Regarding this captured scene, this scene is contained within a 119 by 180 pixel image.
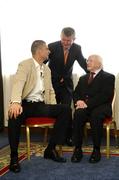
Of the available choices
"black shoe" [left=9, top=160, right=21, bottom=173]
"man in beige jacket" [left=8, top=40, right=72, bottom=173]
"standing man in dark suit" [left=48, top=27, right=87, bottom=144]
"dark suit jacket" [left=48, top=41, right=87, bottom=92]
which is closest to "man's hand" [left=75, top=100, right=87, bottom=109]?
"man in beige jacket" [left=8, top=40, right=72, bottom=173]

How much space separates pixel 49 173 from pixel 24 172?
9.1 inches

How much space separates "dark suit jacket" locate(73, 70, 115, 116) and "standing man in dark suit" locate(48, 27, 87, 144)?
0.44 metres

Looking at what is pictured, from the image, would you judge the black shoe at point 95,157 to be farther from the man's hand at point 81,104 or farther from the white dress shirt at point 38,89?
the white dress shirt at point 38,89

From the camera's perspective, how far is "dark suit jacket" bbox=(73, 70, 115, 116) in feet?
12.6

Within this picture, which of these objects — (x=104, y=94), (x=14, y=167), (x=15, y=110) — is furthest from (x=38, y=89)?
(x=14, y=167)

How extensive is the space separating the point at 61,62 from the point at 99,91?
2.32ft

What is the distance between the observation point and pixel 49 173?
10.7ft

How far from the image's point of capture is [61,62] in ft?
14.4

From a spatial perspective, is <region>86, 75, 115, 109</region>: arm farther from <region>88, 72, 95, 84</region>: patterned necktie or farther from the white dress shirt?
the white dress shirt

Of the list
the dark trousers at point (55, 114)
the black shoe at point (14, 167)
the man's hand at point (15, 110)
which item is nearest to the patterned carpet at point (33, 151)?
the black shoe at point (14, 167)

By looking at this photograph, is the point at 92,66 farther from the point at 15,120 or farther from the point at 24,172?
the point at 24,172

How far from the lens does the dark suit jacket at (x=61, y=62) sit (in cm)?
436

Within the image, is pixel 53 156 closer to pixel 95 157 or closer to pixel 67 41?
pixel 95 157

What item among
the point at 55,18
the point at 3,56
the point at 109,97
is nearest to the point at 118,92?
the point at 109,97
